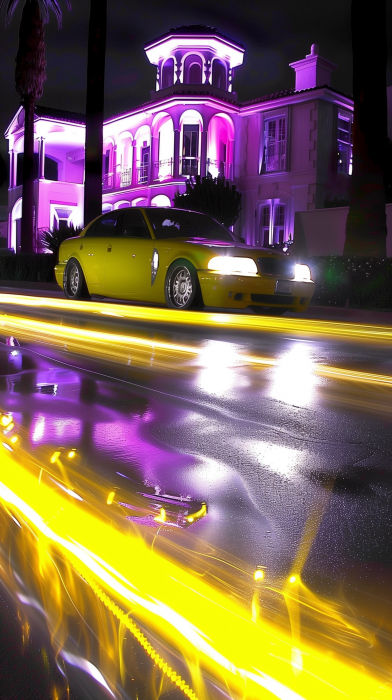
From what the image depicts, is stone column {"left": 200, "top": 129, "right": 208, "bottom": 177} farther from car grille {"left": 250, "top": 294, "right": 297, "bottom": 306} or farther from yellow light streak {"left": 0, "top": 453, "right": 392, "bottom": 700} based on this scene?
yellow light streak {"left": 0, "top": 453, "right": 392, "bottom": 700}

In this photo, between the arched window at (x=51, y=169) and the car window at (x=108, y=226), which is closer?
the car window at (x=108, y=226)

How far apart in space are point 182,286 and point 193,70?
2670 cm

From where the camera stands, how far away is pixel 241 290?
32.9 feet

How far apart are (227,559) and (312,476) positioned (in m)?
0.95

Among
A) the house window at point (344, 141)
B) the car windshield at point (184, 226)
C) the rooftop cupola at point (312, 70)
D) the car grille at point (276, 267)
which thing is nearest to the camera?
the car grille at point (276, 267)

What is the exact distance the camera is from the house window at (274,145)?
32.1 m

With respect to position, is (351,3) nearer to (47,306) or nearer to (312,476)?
(47,306)

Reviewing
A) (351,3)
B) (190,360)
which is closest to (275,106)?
(351,3)

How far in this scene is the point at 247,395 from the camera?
4828mm

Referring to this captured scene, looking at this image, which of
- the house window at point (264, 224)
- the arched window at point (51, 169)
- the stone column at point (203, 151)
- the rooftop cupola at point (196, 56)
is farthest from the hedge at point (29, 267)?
the arched window at point (51, 169)

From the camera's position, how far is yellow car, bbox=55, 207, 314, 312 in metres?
10.1

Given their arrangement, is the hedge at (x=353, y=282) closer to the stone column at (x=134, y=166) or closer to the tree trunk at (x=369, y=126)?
the tree trunk at (x=369, y=126)

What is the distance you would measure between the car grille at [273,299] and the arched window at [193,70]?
86.3ft

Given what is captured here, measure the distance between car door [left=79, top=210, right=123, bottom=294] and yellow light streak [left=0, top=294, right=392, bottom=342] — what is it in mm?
500
